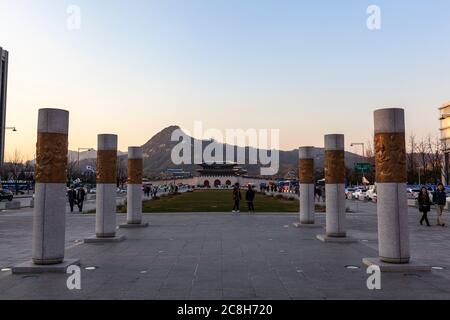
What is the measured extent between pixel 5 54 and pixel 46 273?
7976cm

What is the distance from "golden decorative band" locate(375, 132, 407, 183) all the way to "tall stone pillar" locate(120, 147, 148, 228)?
1130 cm

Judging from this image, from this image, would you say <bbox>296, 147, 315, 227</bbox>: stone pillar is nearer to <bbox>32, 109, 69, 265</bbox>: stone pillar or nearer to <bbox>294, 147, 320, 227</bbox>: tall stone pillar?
<bbox>294, 147, 320, 227</bbox>: tall stone pillar

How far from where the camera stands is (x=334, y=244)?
12875 millimetres

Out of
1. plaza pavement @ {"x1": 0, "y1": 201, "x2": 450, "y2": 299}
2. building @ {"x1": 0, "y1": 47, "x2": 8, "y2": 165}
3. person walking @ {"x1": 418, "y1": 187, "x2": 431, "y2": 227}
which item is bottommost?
plaza pavement @ {"x1": 0, "y1": 201, "x2": 450, "y2": 299}

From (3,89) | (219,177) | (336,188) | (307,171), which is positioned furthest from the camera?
(219,177)

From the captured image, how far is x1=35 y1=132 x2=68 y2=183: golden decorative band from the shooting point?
30.6ft

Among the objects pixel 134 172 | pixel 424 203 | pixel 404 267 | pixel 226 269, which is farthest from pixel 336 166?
pixel 134 172

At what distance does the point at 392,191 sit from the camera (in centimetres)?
928

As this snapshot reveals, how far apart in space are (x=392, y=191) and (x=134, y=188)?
11790 mm

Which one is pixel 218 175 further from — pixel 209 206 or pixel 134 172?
pixel 134 172

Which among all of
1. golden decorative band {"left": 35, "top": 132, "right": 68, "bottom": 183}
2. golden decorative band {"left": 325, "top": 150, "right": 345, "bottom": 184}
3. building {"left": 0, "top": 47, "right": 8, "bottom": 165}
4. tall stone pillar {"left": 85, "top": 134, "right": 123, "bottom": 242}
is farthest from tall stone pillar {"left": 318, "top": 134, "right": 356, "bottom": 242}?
Result: building {"left": 0, "top": 47, "right": 8, "bottom": 165}

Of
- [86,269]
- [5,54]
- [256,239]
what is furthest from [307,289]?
[5,54]

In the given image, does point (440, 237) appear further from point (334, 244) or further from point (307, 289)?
point (307, 289)

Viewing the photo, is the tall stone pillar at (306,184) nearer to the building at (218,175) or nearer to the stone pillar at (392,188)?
the stone pillar at (392,188)
